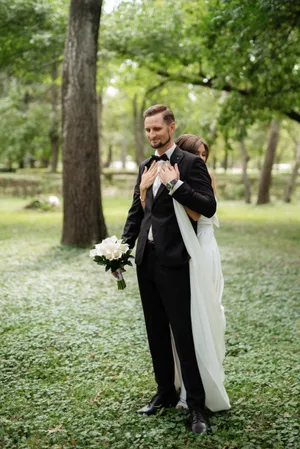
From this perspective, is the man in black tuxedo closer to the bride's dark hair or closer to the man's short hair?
the man's short hair

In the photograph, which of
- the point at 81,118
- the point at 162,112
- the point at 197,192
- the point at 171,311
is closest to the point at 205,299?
the point at 171,311

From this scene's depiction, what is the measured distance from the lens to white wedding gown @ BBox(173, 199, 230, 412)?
13.0 feet

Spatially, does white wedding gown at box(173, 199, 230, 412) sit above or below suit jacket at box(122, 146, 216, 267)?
below

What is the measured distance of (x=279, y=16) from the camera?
31.3 ft

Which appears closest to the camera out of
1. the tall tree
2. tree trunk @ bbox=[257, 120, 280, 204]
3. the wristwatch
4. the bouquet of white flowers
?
the wristwatch

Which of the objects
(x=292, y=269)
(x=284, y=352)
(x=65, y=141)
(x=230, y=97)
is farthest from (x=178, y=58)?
(x=284, y=352)

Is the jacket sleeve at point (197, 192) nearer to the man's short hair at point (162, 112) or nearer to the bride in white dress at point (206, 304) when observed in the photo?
the bride in white dress at point (206, 304)

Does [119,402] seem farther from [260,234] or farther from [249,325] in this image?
[260,234]

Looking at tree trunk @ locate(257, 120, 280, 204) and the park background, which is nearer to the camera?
the park background

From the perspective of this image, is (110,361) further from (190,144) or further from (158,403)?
(190,144)

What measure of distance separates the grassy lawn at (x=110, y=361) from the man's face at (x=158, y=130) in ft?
7.07

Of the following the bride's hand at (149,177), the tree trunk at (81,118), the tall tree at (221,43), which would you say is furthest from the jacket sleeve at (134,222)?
the tree trunk at (81,118)

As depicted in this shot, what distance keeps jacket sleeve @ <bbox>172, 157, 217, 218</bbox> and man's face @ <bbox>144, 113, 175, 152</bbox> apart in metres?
0.28

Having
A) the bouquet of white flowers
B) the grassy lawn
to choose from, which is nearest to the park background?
the grassy lawn
